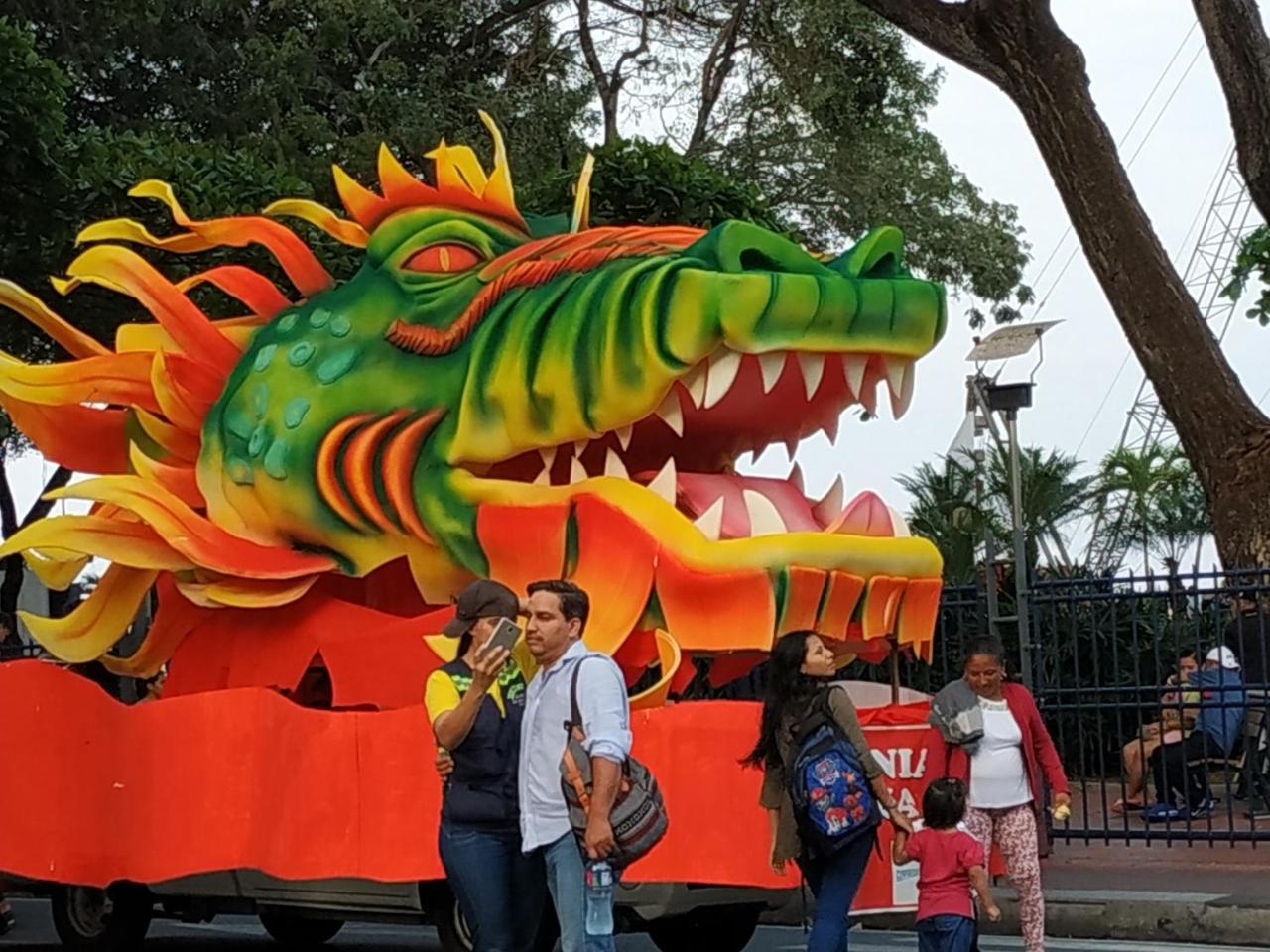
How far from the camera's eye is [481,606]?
5.63 meters

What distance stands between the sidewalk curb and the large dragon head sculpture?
208cm

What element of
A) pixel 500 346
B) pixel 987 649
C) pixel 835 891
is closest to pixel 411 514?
pixel 500 346

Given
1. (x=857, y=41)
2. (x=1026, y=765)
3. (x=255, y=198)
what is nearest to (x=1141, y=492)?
(x=857, y=41)

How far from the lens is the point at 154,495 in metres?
8.49

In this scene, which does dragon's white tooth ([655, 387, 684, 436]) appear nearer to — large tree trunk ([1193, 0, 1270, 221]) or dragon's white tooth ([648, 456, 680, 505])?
dragon's white tooth ([648, 456, 680, 505])

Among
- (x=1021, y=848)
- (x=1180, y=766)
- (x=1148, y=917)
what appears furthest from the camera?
(x=1180, y=766)

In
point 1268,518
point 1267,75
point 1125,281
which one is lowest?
point 1268,518

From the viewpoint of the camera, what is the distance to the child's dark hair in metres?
6.66

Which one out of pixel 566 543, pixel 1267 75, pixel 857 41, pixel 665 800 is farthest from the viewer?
pixel 857 41

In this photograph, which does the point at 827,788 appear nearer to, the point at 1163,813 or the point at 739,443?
the point at 739,443

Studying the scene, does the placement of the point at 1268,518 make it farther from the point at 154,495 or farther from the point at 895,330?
the point at 154,495

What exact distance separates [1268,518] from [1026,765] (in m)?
5.16

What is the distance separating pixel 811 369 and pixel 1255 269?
6496 mm

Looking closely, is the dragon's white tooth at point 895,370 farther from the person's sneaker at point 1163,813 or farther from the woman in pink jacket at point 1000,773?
the person's sneaker at point 1163,813
